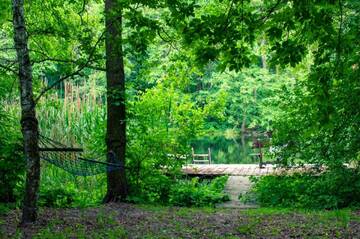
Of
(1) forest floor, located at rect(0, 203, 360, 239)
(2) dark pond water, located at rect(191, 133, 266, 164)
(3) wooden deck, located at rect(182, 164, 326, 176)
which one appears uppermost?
(2) dark pond water, located at rect(191, 133, 266, 164)

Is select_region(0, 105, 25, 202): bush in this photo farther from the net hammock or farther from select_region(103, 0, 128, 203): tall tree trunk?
select_region(103, 0, 128, 203): tall tree trunk

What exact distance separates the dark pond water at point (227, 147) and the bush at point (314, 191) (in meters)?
9.23

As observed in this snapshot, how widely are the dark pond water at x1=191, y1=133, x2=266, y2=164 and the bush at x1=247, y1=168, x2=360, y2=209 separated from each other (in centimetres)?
923

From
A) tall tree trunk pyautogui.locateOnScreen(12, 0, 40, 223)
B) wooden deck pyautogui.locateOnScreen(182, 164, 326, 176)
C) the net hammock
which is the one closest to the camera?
tall tree trunk pyautogui.locateOnScreen(12, 0, 40, 223)

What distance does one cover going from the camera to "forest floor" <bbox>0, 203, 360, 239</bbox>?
13.9 feet

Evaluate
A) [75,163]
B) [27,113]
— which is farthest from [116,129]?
[27,113]

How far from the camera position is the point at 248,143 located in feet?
78.1

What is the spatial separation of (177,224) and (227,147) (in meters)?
18.7

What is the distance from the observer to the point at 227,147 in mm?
23359

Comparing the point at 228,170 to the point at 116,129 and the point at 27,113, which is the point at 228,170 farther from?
the point at 27,113

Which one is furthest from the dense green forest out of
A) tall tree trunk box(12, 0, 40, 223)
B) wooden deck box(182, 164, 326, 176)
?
wooden deck box(182, 164, 326, 176)

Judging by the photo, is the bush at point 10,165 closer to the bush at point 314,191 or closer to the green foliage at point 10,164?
the green foliage at point 10,164

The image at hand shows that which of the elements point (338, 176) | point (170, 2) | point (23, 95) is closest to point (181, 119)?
point (338, 176)

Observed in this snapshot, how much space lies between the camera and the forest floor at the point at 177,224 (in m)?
4.25
